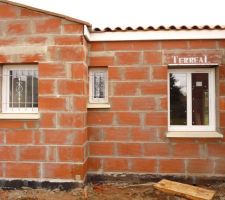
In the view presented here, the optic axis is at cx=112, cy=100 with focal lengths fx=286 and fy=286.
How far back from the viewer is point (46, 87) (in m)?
5.95

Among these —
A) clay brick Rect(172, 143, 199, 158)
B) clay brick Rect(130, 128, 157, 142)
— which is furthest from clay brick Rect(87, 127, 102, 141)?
clay brick Rect(172, 143, 199, 158)

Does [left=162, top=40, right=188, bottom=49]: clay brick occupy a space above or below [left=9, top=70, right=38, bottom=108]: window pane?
above

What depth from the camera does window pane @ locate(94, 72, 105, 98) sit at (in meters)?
6.62

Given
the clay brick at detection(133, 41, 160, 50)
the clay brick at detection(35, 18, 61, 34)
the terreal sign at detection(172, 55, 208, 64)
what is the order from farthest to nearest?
the clay brick at detection(133, 41, 160, 50) < the terreal sign at detection(172, 55, 208, 64) < the clay brick at detection(35, 18, 61, 34)

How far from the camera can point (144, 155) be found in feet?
21.0

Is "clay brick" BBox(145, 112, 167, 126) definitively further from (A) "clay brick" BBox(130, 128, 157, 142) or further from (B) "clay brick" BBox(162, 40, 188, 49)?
(B) "clay brick" BBox(162, 40, 188, 49)

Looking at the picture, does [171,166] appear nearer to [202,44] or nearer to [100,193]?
[100,193]

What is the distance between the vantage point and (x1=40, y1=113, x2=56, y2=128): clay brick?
19.4 ft

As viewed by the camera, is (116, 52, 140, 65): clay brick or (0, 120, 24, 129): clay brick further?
(116, 52, 140, 65): clay brick

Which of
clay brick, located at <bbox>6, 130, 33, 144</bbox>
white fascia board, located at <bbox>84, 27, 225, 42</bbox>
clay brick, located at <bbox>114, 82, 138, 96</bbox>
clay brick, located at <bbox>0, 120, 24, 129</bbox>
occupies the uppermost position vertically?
white fascia board, located at <bbox>84, 27, 225, 42</bbox>

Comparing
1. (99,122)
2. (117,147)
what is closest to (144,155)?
(117,147)

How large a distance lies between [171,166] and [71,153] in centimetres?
224

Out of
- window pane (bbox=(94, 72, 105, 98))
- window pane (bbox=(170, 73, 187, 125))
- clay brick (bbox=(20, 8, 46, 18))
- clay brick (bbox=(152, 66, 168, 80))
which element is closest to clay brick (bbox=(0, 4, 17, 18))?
clay brick (bbox=(20, 8, 46, 18))

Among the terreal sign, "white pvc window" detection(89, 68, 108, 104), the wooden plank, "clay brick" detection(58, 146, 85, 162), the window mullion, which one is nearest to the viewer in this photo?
the wooden plank
